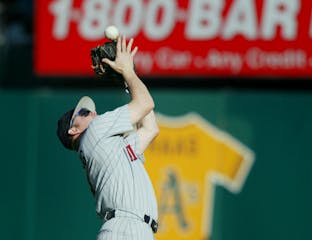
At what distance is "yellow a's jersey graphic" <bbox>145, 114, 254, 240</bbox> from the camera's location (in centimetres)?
849

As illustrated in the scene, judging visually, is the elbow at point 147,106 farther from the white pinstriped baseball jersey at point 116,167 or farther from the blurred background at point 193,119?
the blurred background at point 193,119

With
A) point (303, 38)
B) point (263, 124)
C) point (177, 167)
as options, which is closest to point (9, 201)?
point (177, 167)

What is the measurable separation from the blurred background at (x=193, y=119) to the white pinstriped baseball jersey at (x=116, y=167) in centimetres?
349

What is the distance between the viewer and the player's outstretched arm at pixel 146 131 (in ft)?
17.1

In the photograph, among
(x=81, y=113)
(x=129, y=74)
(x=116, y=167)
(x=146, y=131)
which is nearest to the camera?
(x=129, y=74)

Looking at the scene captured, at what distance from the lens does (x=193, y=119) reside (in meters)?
8.66

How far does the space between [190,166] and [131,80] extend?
3.82 meters

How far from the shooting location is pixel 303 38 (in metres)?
8.32

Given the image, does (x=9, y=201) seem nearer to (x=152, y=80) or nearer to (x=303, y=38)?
(x=152, y=80)

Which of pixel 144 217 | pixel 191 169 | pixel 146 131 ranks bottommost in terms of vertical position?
pixel 191 169

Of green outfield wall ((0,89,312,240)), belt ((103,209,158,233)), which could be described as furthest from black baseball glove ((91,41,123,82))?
green outfield wall ((0,89,312,240))

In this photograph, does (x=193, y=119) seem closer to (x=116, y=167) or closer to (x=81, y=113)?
(x=81, y=113)

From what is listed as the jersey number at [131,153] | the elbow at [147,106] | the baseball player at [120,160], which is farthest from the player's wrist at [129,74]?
the jersey number at [131,153]

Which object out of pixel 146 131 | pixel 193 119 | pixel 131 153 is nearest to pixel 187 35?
pixel 193 119
